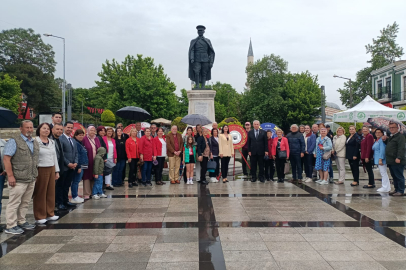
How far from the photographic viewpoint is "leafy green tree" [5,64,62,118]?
4856 centimetres

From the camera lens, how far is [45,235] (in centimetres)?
498

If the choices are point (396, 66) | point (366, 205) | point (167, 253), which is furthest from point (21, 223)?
point (396, 66)

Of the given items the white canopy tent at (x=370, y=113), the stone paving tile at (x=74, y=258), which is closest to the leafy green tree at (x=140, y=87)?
the white canopy tent at (x=370, y=113)

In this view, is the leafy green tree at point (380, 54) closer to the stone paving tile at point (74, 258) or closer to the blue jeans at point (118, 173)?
the blue jeans at point (118, 173)

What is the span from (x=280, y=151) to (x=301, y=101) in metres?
38.9

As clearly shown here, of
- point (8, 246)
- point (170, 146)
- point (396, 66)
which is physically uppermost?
point (396, 66)

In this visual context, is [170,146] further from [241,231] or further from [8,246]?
[8,246]

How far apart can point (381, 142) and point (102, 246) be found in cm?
734

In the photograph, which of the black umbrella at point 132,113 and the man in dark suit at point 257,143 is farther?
the black umbrella at point 132,113

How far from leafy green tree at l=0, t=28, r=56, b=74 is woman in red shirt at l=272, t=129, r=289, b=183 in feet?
166

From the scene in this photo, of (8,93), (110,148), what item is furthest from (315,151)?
(8,93)

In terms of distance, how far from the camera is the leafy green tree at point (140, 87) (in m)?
37.5

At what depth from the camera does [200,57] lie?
14.4m

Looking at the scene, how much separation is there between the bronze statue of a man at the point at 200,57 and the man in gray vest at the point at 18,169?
391 inches
